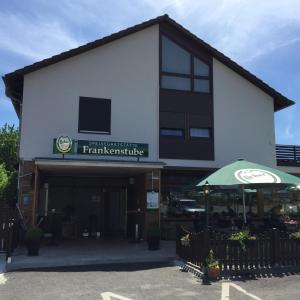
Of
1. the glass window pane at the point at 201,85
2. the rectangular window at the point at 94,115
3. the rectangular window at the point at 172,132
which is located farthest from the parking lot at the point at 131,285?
the glass window pane at the point at 201,85

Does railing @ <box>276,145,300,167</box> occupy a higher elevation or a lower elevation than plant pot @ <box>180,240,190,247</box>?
higher

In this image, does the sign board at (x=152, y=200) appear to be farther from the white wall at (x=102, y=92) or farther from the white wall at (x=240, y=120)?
the white wall at (x=240, y=120)

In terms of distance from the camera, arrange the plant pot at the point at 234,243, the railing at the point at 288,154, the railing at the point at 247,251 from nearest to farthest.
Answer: the railing at the point at 247,251
the plant pot at the point at 234,243
the railing at the point at 288,154

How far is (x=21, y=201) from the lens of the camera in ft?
48.8

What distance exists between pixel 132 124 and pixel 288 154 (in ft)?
26.5

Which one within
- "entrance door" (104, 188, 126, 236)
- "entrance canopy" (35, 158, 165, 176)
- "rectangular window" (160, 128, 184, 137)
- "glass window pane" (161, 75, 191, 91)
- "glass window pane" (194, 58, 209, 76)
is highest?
"glass window pane" (194, 58, 209, 76)

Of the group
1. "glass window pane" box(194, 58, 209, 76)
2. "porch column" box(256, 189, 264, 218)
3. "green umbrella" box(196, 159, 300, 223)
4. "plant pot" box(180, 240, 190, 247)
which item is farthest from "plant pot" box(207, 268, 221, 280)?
"glass window pane" box(194, 58, 209, 76)

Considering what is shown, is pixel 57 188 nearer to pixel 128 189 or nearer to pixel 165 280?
pixel 128 189

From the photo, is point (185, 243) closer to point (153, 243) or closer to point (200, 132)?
point (153, 243)

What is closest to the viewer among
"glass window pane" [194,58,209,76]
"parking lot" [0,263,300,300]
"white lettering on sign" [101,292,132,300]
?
"white lettering on sign" [101,292,132,300]

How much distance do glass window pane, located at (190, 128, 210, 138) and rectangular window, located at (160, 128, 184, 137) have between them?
1.52 feet

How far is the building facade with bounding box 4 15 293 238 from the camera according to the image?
1584cm

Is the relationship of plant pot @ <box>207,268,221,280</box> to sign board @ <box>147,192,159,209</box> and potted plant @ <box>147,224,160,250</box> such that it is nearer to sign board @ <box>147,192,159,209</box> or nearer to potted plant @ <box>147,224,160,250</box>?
potted plant @ <box>147,224,160,250</box>

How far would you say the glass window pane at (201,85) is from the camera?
1859 cm
